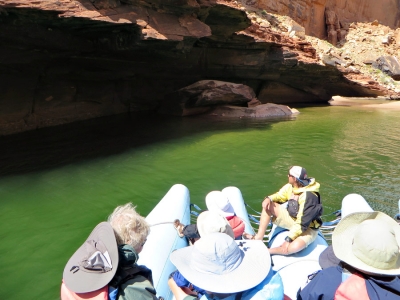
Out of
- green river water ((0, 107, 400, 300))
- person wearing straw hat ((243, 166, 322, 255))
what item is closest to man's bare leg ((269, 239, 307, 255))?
person wearing straw hat ((243, 166, 322, 255))

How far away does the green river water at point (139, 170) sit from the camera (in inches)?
176

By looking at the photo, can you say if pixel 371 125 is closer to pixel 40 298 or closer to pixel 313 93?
pixel 313 93

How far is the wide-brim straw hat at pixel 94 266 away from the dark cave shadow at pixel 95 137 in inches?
245

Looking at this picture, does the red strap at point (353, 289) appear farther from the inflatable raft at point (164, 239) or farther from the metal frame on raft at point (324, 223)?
the metal frame on raft at point (324, 223)

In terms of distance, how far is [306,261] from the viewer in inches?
129

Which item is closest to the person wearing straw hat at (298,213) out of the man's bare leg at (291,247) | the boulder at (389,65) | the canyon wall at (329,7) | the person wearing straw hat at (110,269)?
the man's bare leg at (291,247)

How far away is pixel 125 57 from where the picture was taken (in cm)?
1194

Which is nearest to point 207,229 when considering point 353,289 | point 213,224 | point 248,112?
point 213,224

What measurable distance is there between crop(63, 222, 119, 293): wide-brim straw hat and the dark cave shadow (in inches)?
245

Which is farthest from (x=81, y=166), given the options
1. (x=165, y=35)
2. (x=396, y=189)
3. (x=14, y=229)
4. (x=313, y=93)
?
(x=313, y=93)

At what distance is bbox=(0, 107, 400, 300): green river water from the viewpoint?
4.47m

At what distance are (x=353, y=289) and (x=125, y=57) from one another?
11.6 meters

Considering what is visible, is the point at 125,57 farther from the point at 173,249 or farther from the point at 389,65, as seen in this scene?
the point at 389,65

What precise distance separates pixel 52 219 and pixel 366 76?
22.4m
